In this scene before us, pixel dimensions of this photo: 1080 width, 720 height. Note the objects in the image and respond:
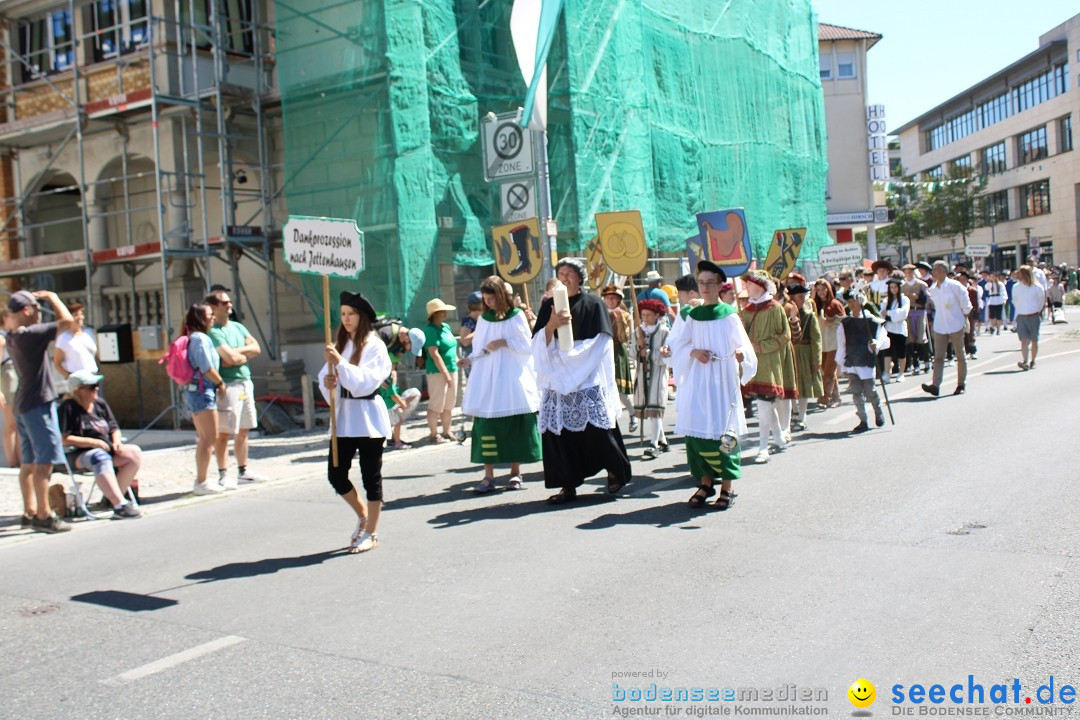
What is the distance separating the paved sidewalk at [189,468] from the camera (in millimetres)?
9500

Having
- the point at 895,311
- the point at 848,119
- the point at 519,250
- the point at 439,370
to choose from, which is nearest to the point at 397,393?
the point at 439,370

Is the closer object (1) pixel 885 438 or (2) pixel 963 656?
(2) pixel 963 656

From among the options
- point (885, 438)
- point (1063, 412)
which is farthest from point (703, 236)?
point (1063, 412)

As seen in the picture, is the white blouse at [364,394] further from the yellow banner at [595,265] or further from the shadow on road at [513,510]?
the yellow banner at [595,265]

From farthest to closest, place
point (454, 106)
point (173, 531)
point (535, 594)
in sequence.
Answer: point (454, 106) < point (173, 531) < point (535, 594)

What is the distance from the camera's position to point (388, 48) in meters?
15.2

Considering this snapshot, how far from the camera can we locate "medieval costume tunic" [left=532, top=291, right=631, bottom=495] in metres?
8.15

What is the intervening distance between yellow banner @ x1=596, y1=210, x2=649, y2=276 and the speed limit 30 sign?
3.08 metres

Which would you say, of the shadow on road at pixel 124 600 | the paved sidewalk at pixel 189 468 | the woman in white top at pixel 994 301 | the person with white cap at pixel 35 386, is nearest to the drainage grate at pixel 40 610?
the shadow on road at pixel 124 600

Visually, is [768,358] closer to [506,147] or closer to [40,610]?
[40,610]

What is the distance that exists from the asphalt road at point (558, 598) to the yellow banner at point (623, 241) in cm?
368

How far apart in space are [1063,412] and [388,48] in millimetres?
10482

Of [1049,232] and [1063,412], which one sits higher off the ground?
[1049,232]

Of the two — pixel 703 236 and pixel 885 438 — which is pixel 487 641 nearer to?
pixel 885 438
